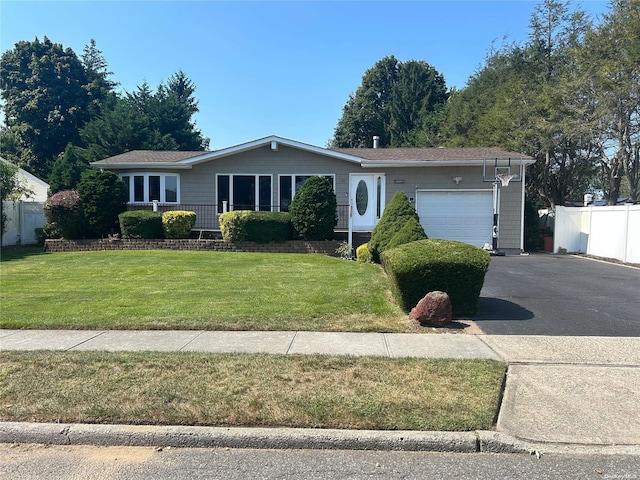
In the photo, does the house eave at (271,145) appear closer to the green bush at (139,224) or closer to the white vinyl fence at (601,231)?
the green bush at (139,224)

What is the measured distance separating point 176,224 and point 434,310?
12054 mm

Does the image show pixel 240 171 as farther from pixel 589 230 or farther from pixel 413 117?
pixel 413 117

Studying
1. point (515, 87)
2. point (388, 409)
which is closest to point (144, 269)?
point (388, 409)

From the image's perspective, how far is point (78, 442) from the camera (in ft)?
12.3

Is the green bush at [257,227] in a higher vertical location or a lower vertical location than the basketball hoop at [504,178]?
lower

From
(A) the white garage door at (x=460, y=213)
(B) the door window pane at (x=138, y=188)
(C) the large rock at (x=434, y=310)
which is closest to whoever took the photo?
(C) the large rock at (x=434, y=310)

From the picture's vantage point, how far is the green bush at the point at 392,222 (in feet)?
37.5

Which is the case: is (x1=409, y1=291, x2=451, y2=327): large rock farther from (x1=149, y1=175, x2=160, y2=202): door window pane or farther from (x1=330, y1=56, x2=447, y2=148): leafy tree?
(x1=330, y1=56, x2=447, y2=148): leafy tree

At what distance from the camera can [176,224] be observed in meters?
16.6

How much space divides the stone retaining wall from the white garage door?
181 inches

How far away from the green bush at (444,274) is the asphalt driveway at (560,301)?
444mm

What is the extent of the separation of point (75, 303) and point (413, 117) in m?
39.7

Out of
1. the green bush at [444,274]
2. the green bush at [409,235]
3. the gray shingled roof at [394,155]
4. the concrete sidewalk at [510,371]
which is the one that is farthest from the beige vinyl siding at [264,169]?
the concrete sidewalk at [510,371]

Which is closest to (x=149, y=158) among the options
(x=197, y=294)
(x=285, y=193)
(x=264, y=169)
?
(x=264, y=169)
